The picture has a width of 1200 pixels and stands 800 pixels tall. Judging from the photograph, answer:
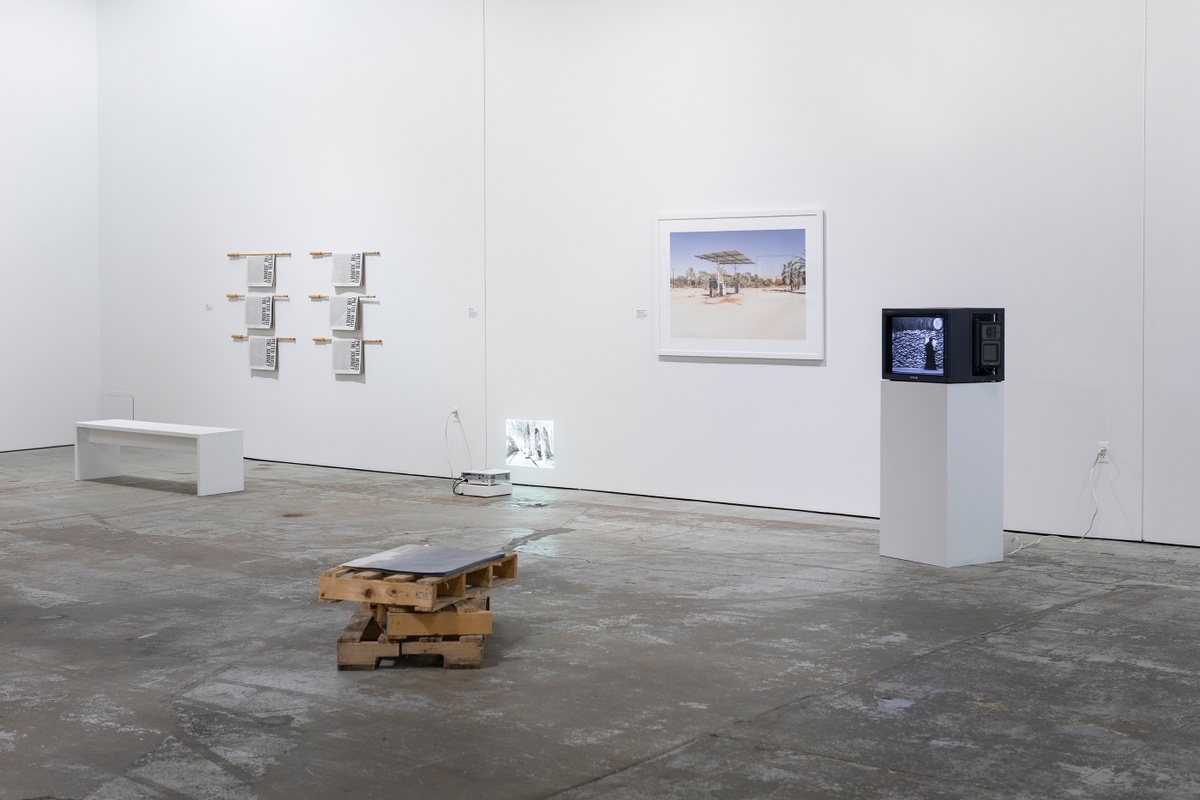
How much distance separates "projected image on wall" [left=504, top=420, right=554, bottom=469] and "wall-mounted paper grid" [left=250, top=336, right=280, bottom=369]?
3.15 meters

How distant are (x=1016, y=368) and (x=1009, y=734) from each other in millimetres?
4758

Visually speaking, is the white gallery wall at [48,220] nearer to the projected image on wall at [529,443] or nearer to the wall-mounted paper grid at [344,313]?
the wall-mounted paper grid at [344,313]

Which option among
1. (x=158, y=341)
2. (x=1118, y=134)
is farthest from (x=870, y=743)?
(x=158, y=341)

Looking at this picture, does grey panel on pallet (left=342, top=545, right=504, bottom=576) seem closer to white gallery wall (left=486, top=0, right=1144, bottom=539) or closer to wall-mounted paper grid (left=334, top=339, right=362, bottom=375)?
white gallery wall (left=486, top=0, right=1144, bottom=539)

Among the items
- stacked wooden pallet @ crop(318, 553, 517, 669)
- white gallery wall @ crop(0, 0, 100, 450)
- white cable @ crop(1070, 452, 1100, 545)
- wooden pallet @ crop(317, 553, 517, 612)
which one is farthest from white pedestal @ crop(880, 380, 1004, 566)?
white gallery wall @ crop(0, 0, 100, 450)

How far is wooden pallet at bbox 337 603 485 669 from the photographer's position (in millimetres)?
5277

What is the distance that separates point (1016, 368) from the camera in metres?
8.72

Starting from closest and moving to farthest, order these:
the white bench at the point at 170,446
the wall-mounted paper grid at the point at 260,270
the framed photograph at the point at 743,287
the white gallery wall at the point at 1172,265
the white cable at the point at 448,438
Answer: the white gallery wall at the point at 1172,265 → the framed photograph at the point at 743,287 → the white bench at the point at 170,446 → the white cable at the point at 448,438 → the wall-mounted paper grid at the point at 260,270

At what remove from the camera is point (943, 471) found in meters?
7.40

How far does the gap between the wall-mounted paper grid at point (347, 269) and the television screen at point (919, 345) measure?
6.08 m

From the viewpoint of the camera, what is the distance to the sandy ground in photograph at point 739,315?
959 centimetres

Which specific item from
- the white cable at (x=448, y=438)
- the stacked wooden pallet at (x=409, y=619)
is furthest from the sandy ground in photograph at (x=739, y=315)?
the stacked wooden pallet at (x=409, y=619)

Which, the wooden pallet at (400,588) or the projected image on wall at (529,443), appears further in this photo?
the projected image on wall at (529,443)

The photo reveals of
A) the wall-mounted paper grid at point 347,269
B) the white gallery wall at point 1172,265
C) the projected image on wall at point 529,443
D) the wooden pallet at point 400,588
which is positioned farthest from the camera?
the wall-mounted paper grid at point 347,269
